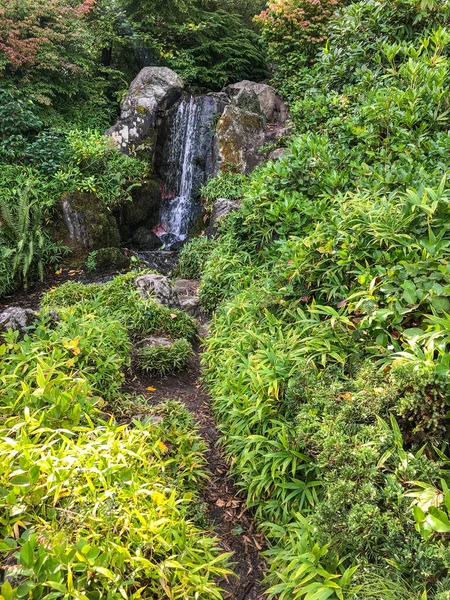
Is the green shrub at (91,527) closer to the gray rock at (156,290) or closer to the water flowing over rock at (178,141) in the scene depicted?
the gray rock at (156,290)

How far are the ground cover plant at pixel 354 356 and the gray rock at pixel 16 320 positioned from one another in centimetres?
188

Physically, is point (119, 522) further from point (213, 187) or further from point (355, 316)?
point (213, 187)

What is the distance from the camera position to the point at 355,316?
114 inches

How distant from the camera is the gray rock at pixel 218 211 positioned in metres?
7.05

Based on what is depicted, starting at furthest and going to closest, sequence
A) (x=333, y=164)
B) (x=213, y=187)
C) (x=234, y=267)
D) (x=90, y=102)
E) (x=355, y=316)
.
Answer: (x=90, y=102) < (x=213, y=187) < (x=234, y=267) < (x=333, y=164) < (x=355, y=316)

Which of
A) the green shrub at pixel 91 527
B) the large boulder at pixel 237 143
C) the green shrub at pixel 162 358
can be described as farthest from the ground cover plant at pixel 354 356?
the large boulder at pixel 237 143

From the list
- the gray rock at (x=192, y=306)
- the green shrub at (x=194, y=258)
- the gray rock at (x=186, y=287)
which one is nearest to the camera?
the gray rock at (x=192, y=306)

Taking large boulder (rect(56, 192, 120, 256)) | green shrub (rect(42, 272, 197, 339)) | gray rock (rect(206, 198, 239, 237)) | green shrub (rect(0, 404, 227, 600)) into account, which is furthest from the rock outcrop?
green shrub (rect(0, 404, 227, 600))

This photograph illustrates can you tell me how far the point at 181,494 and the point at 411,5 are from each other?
20.5 ft

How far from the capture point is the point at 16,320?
12.7ft

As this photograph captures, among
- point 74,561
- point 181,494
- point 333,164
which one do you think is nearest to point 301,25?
point 333,164

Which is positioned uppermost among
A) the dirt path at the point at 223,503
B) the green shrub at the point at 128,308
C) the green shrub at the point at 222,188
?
the green shrub at the point at 222,188

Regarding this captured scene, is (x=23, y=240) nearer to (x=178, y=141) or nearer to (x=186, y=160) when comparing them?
(x=186, y=160)

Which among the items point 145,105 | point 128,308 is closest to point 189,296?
point 128,308
